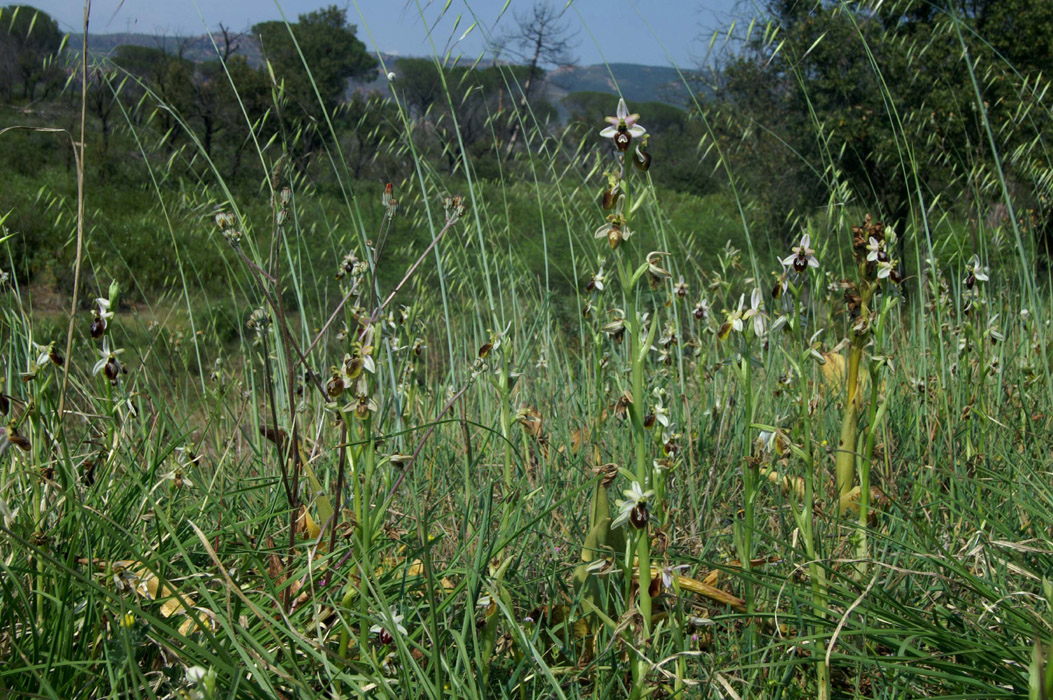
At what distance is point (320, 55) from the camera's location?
21.8 m

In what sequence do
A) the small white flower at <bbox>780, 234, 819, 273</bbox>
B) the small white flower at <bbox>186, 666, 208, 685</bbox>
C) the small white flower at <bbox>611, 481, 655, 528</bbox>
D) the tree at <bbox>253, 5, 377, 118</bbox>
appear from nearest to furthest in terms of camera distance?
the small white flower at <bbox>186, 666, 208, 685</bbox> → the small white flower at <bbox>611, 481, 655, 528</bbox> → the small white flower at <bbox>780, 234, 819, 273</bbox> → the tree at <bbox>253, 5, 377, 118</bbox>

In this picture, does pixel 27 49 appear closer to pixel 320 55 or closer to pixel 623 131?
pixel 320 55

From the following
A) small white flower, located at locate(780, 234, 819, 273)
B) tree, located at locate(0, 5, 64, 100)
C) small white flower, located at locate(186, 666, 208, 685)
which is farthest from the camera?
tree, located at locate(0, 5, 64, 100)

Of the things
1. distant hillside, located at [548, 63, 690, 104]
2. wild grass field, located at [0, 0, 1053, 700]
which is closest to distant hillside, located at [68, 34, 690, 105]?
distant hillside, located at [548, 63, 690, 104]

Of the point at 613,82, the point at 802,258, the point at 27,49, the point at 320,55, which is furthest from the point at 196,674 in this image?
the point at 27,49

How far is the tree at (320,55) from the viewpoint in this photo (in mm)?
14992

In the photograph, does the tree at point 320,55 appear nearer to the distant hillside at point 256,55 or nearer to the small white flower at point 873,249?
the distant hillside at point 256,55

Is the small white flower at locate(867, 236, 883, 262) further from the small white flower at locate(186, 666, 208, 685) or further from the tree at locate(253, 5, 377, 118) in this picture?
the tree at locate(253, 5, 377, 118)

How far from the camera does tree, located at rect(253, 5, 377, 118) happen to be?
49.2 feet

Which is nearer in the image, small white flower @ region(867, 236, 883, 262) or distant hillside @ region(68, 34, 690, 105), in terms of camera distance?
small white flower @ region(867, 236, 883, 262)

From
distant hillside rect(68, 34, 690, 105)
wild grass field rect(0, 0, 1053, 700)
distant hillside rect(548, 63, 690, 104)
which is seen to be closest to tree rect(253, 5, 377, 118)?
distant hillside rect(68, 34, 690, 105)

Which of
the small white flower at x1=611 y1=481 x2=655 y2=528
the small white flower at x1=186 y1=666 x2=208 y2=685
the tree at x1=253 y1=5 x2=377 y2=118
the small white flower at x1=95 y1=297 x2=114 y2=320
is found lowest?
the small white flower at x1=186 y1=666 x2=208 y2=685

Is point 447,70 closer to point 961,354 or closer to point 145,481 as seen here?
point 145,481

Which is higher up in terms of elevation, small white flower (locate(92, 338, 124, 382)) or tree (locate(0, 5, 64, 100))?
small white flower (locate(92, 338, 124, 382))
